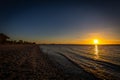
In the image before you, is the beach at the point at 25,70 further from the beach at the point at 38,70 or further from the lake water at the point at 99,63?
the lake water at the point at 99,63

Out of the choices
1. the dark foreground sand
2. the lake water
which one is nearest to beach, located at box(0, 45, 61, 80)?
the dark foreground sand

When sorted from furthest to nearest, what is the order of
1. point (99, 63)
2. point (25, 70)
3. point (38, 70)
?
point (99, 63), point (38, 70), point (25, 70)

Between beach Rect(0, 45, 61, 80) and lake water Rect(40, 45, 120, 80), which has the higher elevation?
beach Rect(0, 45, 61, 80)

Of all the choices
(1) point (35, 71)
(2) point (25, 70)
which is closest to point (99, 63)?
(1) point (35, 71)

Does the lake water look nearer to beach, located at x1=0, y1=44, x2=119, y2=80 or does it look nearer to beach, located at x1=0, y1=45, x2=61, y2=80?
beach, located at x1=0, y1=44, x2=119, y2=80

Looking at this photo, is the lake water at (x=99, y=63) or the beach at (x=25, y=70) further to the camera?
the lake water at (x=99, y=63)

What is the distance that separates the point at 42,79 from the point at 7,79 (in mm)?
2646

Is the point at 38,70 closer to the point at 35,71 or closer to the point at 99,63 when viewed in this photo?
the point at 35,71

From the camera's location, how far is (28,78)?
29.7 ft

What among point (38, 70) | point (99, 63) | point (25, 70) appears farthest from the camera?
point (99, 63)

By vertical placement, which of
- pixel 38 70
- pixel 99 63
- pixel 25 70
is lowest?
pixel 99 63

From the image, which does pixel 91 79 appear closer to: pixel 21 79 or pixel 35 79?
pixel 35 79

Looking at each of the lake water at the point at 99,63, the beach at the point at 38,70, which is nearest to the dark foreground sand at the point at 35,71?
the beach at the point at 38,70

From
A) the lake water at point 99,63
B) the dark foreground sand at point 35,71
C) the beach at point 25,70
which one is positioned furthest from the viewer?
the lake water at point 99,63
